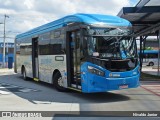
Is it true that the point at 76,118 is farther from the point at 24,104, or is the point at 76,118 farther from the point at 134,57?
the point at 134,57

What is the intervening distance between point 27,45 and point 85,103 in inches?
379

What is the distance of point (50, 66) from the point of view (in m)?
16.2

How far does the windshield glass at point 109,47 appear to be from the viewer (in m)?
12.4

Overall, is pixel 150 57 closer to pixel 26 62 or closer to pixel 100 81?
pixel 26 62

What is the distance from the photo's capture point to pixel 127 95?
14.2 metres

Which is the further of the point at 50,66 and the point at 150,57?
the point at 150,57

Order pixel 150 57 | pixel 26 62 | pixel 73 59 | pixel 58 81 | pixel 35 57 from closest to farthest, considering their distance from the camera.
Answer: pixel 73 59 < pixel 58 81 < pixel 35 57 < pixel 26 62 < pixel 150 57

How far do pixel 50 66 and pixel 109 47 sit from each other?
4403 mm

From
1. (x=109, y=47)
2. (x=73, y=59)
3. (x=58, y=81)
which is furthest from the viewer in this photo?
(x=58, y=81)

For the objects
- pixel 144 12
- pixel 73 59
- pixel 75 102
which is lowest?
→ pixel 75 102

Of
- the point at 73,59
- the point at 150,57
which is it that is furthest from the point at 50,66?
the point at 150,57

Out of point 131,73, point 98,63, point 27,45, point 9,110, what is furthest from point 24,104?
point 27,45

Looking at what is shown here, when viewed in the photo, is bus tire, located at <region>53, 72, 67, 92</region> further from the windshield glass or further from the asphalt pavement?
the windshield glass

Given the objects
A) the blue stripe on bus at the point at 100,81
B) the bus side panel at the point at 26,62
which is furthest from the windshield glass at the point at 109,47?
the bus side panel at the point at 26,62
